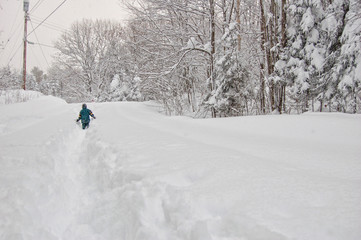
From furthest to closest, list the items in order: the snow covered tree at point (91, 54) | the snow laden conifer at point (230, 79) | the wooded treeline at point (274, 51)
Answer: the snow covered tree at point (91, 54), the snow laden conifer at point (230, 79), the wooded treeline at point (274, 51)

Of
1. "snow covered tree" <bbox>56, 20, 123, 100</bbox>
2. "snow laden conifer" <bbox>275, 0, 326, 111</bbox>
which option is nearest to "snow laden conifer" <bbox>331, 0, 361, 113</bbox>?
"snow laden conifer" <bbox>275, 0, 326, 111</bbox>

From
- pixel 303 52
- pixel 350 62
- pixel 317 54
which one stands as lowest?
pixel 350 62

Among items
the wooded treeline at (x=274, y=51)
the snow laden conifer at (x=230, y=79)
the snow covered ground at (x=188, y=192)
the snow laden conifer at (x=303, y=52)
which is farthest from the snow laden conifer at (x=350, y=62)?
the snow covered ground at (x=188, y=192)

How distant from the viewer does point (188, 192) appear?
2318 millimetres

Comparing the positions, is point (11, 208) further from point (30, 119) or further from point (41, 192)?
point (30, 119)

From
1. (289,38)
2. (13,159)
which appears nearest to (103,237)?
(13,159)

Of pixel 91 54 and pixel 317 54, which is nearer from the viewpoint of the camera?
pixel 317 54

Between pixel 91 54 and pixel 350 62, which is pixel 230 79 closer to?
pixel 350 62

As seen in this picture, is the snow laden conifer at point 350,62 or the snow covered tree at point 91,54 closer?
the snow laden conifer at point 350,62

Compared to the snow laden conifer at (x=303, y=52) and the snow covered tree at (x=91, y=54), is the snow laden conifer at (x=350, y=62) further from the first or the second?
the snow covered tree at (x=91, y=54)

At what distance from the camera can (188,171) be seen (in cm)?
289

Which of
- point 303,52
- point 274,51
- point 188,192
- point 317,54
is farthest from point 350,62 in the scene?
point 188,192

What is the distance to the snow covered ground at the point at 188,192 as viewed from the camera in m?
1.73

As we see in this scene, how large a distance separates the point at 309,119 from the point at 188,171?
16.2ft
